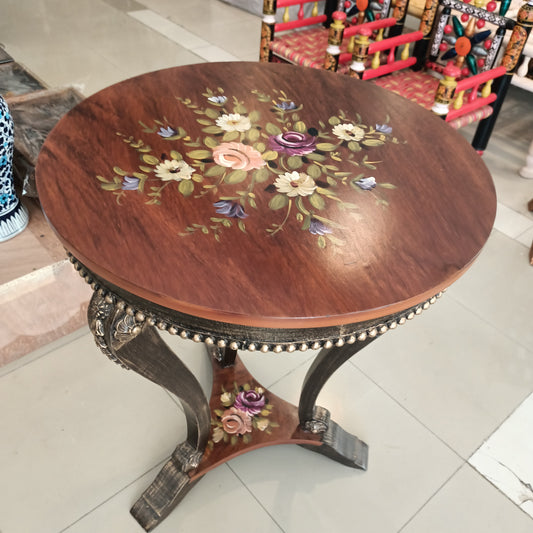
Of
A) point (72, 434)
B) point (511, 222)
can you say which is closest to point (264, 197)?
point (72, 434)

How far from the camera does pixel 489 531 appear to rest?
1.27m

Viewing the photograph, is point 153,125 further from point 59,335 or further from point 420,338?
point 420,338

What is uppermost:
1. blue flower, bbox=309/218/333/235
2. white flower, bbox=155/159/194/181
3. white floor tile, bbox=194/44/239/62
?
white flower, bbox=155/159/194/181

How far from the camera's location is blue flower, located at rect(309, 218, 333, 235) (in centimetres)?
82

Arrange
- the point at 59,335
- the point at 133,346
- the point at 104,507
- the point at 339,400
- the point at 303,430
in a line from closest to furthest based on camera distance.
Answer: the point at 133,346
the point at 104,507
the point at 303,430
the point at 339,400
the point at 59,335

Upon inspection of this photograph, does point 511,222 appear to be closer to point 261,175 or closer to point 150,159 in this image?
point 261,175

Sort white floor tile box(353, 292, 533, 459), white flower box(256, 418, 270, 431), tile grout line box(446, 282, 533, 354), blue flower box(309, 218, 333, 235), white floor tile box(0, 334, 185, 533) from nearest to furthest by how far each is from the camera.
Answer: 1. blue flower box(309, 218, 333, 235)
2. white floor tile box(0, 334, 185, 533)
3. white flower box(256, 418, 270, 431)
4. white floor tile box(353, 292, 533, 459)
5. tile grout line box(446, 282, 533, 354)

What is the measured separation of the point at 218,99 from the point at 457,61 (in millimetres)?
1722

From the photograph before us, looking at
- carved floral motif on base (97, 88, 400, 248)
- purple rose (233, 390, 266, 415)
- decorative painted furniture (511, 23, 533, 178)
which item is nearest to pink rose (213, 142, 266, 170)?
carved floral motif on base (97, 88, 400, 248)

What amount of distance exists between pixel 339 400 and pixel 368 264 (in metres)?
0.89

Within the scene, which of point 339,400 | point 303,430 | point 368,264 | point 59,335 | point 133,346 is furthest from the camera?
point 59,335

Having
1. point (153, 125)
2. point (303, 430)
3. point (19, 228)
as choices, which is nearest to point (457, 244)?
point (153, 125)

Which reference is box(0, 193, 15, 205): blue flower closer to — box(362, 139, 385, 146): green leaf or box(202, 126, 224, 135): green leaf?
box(202, 126, 224, 135): green leaf

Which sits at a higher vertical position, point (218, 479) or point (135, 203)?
point (135, 203)
